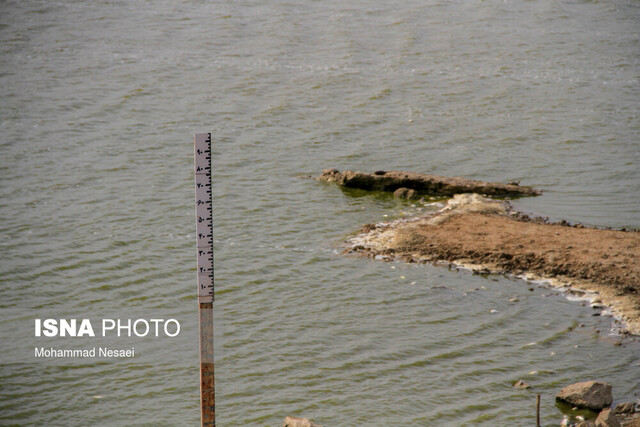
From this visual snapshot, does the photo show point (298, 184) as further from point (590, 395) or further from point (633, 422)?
point (633, 422)

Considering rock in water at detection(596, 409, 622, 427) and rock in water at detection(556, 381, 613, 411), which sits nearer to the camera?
rock in water at detection(596, 409, 622, 427)

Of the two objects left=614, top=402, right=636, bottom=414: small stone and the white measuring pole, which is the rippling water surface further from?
the white measuring pole

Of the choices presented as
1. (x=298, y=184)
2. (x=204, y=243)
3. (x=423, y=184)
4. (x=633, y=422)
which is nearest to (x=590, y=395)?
(x=633, y=422)

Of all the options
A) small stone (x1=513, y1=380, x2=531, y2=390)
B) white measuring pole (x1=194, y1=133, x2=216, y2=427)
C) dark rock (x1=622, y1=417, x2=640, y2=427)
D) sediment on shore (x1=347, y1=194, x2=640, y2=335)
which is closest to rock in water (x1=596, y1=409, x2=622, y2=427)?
dark rock (x1=622, y1=417, x2=640, y2=427)

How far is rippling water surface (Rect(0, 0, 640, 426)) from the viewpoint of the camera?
9891mm

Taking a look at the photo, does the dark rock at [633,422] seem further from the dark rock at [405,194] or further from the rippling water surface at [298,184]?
the dark rock at [405,194]

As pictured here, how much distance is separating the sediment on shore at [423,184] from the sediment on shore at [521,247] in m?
1.00

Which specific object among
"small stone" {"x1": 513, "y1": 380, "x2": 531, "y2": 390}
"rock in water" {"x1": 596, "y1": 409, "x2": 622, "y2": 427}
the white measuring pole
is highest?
the white measuring pole

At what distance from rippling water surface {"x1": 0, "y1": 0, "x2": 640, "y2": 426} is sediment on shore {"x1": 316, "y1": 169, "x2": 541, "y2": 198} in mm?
377

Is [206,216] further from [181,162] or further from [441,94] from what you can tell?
[441,94]

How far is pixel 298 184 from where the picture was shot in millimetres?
16969

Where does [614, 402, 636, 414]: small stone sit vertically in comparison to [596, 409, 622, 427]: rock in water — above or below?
below

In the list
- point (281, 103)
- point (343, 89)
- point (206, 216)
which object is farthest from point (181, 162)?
point (206, 216)

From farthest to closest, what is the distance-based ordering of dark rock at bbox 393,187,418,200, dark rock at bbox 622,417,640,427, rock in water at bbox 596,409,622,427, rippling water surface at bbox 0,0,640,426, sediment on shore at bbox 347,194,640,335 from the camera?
dark rock at bbox 393,187,418,200 < sediment on shore at bbox 347,194,640,335 < rippling water surface at bbox 0,0,640,426 < dark rock at bbox 622,417,640,427 < rock in water at bbox 596,409,622,427
